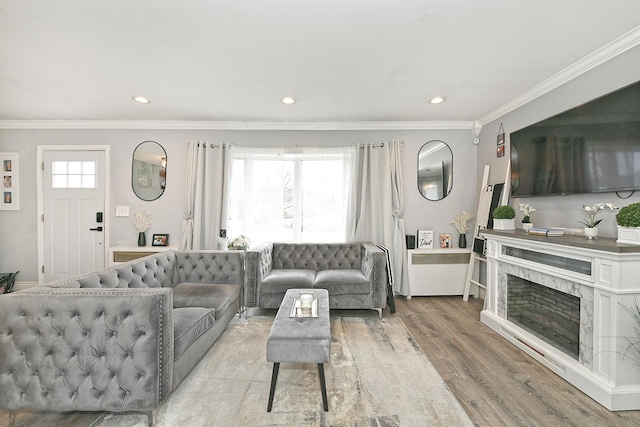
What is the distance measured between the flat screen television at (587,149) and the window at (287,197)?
243 centimetres

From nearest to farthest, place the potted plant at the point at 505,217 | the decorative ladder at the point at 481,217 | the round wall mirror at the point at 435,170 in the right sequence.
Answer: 1. the potted plant at the point at 505,217
2. the decorative ladder at the point at 481,217
3. the round wall mirror at the point at 435,170

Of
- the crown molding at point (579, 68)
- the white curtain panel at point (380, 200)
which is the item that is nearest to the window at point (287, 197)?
the white curtain panel at point (380, 200)

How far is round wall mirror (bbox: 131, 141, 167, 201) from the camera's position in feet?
14.1

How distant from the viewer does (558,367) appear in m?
2.17

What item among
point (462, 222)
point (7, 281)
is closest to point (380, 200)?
point (462, 222)

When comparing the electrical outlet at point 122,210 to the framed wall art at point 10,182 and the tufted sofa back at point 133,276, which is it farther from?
the tufted sofa back at point 133,276

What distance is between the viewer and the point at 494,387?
2.02m

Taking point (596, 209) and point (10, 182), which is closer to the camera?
point (596, 209)

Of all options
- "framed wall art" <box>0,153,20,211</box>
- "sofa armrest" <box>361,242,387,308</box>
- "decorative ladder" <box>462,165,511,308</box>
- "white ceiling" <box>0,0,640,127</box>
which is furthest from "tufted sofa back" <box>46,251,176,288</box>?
"decorative ladder" <box>462,165,511,308</box>

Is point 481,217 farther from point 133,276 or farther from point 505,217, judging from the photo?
point 133,276

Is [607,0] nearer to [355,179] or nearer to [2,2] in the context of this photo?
[355,179]

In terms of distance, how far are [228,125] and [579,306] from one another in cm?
459

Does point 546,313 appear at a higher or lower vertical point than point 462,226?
lower

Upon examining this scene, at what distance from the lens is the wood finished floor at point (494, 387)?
5.56ft
